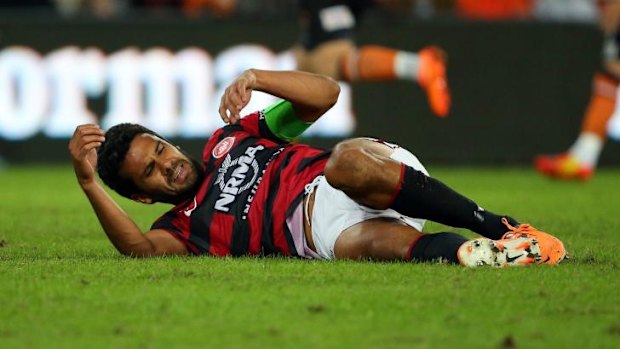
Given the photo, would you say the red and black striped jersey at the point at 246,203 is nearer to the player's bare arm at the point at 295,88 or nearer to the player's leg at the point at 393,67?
the player's bare arm at the point at 295,88

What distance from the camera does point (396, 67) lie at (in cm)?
1052

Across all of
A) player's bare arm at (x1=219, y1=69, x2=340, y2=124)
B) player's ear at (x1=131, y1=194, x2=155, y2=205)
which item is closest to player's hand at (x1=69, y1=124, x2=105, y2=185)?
player's ear at (x1=131, y1=194, x2=155, y2=205)

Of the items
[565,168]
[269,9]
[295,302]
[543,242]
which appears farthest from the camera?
[269,9]

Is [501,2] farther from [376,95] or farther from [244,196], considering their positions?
[244,196]

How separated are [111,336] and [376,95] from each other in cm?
1012

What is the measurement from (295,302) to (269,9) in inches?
400

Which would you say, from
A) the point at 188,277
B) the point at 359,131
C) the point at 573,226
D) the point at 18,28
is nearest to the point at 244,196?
the point at 188,277

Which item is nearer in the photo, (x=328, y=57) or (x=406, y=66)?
(x=406, y=66)

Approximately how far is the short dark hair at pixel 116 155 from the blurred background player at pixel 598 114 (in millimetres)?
6474

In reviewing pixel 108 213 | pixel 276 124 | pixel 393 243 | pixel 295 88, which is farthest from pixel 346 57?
→ pixel 393 243

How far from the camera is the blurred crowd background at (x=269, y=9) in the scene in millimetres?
13852

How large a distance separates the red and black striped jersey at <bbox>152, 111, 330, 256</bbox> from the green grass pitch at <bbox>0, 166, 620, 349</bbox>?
0.16m

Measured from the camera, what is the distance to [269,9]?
1431 centimetres

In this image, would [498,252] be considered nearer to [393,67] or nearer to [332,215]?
[332,215]
